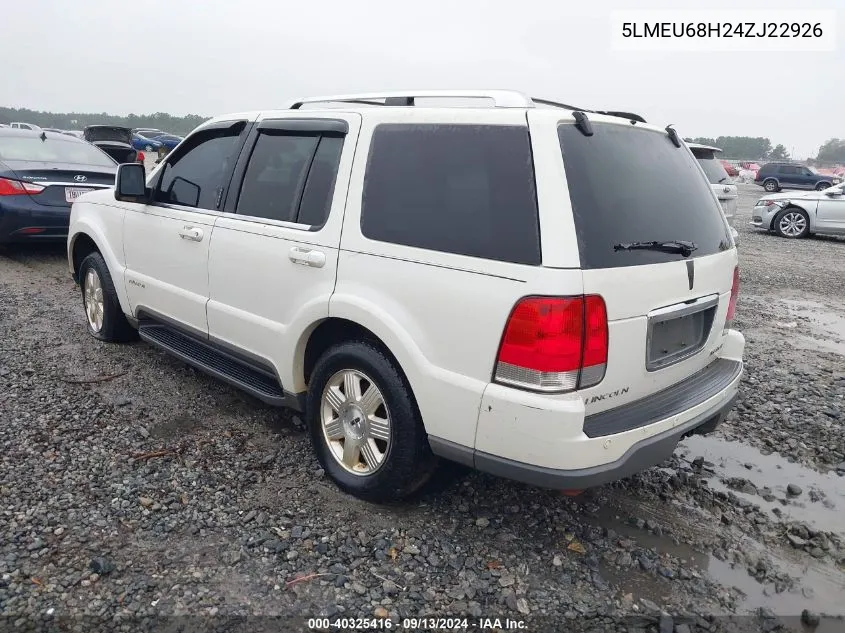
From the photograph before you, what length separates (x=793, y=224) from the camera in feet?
48.0

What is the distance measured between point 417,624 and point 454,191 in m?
1.73

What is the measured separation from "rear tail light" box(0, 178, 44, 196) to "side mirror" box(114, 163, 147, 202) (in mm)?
4196

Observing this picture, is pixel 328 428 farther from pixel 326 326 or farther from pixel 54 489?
pixel 54 489

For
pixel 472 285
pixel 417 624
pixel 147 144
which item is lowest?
pixel 417 624

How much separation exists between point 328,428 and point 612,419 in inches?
56.6

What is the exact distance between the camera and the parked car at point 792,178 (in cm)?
3334

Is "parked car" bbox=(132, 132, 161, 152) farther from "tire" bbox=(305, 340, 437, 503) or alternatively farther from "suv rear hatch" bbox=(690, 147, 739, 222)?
"tire" bbox=(305, 340, 437, 503)

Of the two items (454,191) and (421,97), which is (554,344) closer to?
(454,191)

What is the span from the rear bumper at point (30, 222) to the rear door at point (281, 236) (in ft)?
16.6

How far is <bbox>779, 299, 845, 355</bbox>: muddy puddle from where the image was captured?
6.25 m

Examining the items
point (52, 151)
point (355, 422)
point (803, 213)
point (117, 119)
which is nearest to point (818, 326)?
point (355, 422)

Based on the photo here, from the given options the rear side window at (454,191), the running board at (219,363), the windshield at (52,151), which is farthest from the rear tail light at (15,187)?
the rear side window at (454,191)

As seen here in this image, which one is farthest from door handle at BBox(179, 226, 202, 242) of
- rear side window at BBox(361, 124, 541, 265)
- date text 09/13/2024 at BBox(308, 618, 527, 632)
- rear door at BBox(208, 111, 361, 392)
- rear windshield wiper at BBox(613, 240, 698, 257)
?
rear windshield wiper at BBox(613, 240, 698, 257)

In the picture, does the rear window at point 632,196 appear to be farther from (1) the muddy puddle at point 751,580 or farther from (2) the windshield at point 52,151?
(2) the windshield at point 52,151
